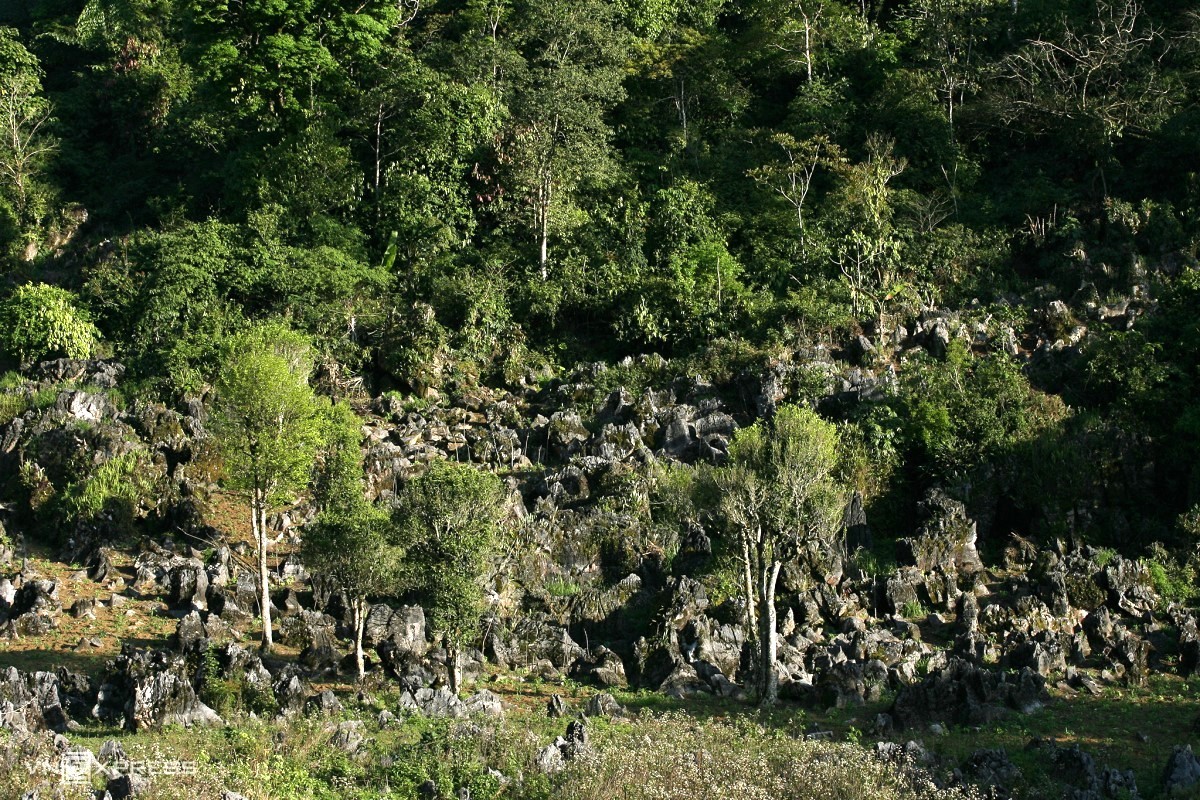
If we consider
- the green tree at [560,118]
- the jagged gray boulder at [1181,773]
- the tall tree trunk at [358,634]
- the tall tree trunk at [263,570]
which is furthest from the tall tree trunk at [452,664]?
the green tree at [560,118]

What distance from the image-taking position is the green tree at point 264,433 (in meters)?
23.3

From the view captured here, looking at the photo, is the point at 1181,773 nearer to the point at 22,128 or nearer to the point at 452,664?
the point at 452,664

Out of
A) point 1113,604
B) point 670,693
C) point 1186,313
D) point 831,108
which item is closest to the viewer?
point 670,693

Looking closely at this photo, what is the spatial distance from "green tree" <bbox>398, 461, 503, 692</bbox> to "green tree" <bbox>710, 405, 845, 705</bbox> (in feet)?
13.4

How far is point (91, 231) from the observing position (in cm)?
4294

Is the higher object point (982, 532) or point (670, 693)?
point (982, 532)

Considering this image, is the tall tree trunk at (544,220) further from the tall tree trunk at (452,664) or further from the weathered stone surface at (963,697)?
the weathered stone surface at (963,697)

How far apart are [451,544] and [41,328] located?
18979 millimetres

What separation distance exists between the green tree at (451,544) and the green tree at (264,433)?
3092mm

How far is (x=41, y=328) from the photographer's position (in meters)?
34.9

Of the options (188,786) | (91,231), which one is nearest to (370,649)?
(188,786)

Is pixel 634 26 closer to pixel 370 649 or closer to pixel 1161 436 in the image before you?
pixel 1161 436

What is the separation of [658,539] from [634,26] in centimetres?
2655

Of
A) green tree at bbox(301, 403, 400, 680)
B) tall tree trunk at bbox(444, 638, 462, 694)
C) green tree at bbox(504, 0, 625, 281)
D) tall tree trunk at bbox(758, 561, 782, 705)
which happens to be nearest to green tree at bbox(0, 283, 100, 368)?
green tree at bbox(504, 0, 625, 281)
